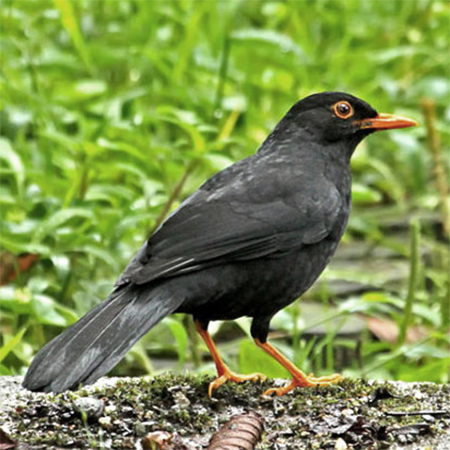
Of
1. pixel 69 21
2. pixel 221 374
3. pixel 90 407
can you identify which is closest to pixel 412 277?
pixel 221 374

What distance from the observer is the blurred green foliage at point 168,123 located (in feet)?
19.3

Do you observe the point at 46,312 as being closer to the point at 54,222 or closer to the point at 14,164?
the point at 54,222

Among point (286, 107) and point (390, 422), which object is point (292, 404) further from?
point (286, 107)

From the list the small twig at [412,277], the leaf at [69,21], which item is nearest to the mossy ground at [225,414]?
the small twig at [412,277]

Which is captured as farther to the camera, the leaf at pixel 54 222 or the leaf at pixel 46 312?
the leaf at pixel 54 222

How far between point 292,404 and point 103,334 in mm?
735

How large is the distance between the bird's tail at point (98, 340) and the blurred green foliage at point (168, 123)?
0.95 m

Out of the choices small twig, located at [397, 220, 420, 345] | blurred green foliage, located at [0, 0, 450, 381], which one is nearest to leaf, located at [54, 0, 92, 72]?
blurred green foliage, located at [0, 0, 450, 381]

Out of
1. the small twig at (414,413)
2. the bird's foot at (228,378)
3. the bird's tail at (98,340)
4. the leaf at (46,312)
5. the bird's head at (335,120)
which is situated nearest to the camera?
the bird's tail at (98,340)

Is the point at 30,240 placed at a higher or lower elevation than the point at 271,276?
lower

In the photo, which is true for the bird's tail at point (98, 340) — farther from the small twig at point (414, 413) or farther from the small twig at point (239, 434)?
the small twig at point (414, 413)

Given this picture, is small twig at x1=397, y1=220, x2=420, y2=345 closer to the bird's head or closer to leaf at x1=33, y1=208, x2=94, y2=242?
the bird's head

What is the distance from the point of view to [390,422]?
13.3 feet

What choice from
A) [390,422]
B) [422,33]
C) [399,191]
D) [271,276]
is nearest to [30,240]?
[271,276]
